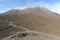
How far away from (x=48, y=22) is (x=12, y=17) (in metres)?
4.93

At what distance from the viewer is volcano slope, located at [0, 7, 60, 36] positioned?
19.2 m

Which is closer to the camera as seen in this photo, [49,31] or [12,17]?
[49,31]

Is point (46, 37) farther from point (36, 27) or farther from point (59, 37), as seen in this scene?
point (36, 27)

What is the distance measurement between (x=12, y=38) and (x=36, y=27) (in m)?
3.75

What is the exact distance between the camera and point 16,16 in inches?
892

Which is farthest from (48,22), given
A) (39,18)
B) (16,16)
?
(16,16)

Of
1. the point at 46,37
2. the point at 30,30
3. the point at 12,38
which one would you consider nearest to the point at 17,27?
the point at 30,30

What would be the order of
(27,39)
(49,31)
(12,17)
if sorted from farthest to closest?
(12,17), (49,31), (27,39)

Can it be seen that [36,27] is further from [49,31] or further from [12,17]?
[12,17]

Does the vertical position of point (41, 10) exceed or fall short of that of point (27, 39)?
it exceeds it

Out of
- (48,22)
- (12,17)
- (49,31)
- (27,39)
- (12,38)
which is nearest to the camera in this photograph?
(27,39)

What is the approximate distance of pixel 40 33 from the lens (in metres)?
17.8

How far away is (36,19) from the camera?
21.3m

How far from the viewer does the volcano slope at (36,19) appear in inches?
757
